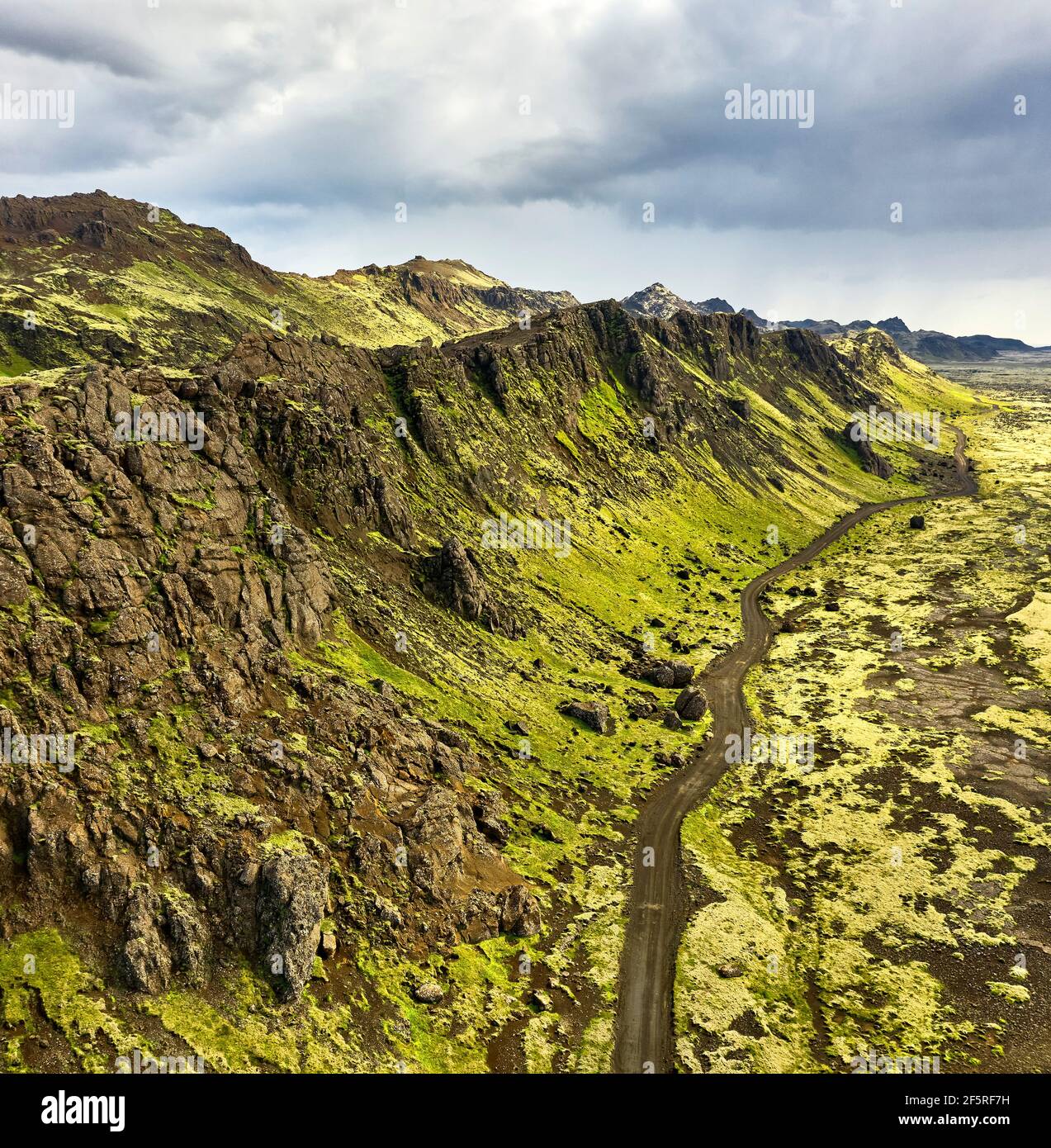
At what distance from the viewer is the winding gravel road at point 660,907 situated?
50.8 m

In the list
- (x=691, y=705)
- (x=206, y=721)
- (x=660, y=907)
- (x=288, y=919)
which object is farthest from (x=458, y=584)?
(x=288, y=919)

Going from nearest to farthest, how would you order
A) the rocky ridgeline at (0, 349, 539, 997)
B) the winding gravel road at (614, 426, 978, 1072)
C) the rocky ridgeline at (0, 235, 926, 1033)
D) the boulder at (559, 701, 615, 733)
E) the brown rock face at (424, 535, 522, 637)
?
the rocky ridgeline at (0, 349, 539, 997) < the rocky ridgeline at (0, 235, 926, 1033) < the winding gravel road at (614, 426, 978, 1072) < the boulder at (559, 701, 615, 733) < the brown rock face at (424, 535, 522, 637)

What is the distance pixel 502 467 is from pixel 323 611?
74.2 metres

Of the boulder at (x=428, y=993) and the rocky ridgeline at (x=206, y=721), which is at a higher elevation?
the rocky ridgeline at (x=206, y=721)

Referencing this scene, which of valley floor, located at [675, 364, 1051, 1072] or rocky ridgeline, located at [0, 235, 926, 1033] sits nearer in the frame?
rocky ridgeline, located at [0, 235, 926, 1033]

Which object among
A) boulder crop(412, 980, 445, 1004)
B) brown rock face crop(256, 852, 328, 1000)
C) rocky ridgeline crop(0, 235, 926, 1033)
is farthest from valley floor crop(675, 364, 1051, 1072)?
brown rock face crop(256, 852, 328, 1000)

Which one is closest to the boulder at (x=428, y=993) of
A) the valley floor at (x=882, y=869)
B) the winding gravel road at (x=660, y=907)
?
the winding gravel road at (x=660, y=907)

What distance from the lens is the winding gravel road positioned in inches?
2000

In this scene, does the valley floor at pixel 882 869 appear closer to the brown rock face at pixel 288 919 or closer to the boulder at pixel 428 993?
the boulder at pixel 428 993

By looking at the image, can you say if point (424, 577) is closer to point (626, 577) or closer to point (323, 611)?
point (323, 611)

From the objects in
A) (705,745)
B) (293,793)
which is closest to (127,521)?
(293,793)

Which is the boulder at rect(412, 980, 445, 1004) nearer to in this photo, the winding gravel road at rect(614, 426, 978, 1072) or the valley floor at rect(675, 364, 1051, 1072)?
the winding gravel road at rect(614, 426, 978, 1072)
